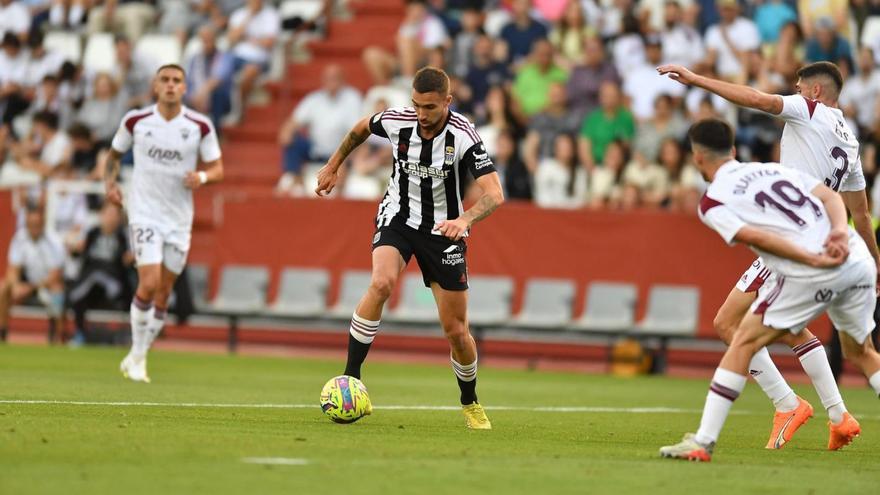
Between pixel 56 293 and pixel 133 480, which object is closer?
pixel 133 480

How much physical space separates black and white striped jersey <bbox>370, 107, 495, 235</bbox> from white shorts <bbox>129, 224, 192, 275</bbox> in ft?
15.5

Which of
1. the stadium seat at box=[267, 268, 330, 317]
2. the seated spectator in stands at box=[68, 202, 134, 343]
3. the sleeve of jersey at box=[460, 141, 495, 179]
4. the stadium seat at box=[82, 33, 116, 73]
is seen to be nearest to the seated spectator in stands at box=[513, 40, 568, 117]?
the stadium seat at box=[267, 268, 330, 317]

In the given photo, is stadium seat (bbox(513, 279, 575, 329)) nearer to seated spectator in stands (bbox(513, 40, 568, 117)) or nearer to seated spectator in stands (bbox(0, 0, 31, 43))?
seated spectator in stands (bbox(513, 40, 568, 117))

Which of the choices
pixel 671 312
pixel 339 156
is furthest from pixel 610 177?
pixel 339 156

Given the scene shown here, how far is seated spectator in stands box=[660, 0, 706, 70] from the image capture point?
23.3 meters

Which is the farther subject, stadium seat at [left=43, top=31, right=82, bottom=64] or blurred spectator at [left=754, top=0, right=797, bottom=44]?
stadium seat at [left=43, top=31, right=82, bottom=64]

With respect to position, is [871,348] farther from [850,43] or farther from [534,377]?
[850,43]

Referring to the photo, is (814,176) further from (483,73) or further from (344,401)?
(483,73)

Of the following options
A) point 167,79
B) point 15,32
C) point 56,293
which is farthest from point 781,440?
point 15,32

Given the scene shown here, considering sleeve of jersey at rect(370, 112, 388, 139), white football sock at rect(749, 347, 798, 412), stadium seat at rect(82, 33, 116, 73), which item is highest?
sleeve of jersey at rect(370, 112, 388, 139)

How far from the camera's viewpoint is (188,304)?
71.7 ft

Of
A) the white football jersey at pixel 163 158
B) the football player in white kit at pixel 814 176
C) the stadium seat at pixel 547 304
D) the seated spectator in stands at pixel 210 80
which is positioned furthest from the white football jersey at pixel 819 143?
the seated spectator in stands at pixel 210 80

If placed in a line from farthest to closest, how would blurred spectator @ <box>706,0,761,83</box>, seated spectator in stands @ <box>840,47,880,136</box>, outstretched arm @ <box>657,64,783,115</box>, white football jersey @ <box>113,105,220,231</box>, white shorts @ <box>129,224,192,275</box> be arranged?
blurred spectator @ <box>706,0,761,83</box>, seated spectator in stands @ <box>840,47,880,136</box>, white football jersey @ <box>113,105,220,231</box>, white shorts @ <box>129,224,192,275</box>, outstretched arm @ <box>657,64,783,115</box>

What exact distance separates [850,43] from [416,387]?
991cm
